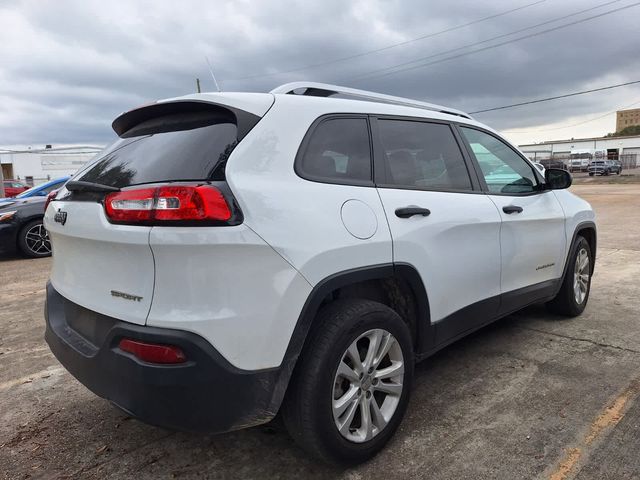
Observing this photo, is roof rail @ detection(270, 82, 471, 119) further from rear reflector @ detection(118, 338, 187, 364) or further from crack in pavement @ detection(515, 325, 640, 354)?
crack in pavement @ detection(515, 325, 640, 354)

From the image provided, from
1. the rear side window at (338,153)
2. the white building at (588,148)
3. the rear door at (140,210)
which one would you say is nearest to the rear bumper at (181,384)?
the rear door at (140,210)

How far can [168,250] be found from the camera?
6.27ft

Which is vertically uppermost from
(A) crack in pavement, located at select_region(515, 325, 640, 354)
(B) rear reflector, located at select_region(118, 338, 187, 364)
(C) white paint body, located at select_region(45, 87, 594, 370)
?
(C) white paint body, located at select_region(45, 87, 594, 370)

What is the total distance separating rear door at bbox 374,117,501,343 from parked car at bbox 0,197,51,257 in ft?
24.1

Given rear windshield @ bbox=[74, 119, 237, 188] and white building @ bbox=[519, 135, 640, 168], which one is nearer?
rear windshield @ bbox=[74, 119, 237, 188]

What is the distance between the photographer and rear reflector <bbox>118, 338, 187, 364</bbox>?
6.25 ft

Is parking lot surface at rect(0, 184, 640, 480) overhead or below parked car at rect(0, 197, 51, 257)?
below

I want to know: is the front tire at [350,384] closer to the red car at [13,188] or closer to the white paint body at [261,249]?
the white paint body at [261,249]

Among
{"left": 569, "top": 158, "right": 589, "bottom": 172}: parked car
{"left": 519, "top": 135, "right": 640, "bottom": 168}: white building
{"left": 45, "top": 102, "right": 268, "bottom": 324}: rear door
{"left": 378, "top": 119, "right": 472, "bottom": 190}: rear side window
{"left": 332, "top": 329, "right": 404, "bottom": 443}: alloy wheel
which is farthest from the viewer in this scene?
{"left": 519, "top": 135, "right": 640, "bottom": 168}: white building

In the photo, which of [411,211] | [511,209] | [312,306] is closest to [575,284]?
[511,209]

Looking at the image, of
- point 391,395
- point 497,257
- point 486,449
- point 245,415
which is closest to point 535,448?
point 486,449

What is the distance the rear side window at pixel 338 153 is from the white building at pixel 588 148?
7278 centimetres

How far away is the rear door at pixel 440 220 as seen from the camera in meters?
2.67

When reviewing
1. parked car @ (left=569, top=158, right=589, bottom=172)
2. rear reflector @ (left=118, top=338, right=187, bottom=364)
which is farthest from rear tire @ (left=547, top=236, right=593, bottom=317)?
parked car @ (left=569, top=158, right=589, bottom=172)
